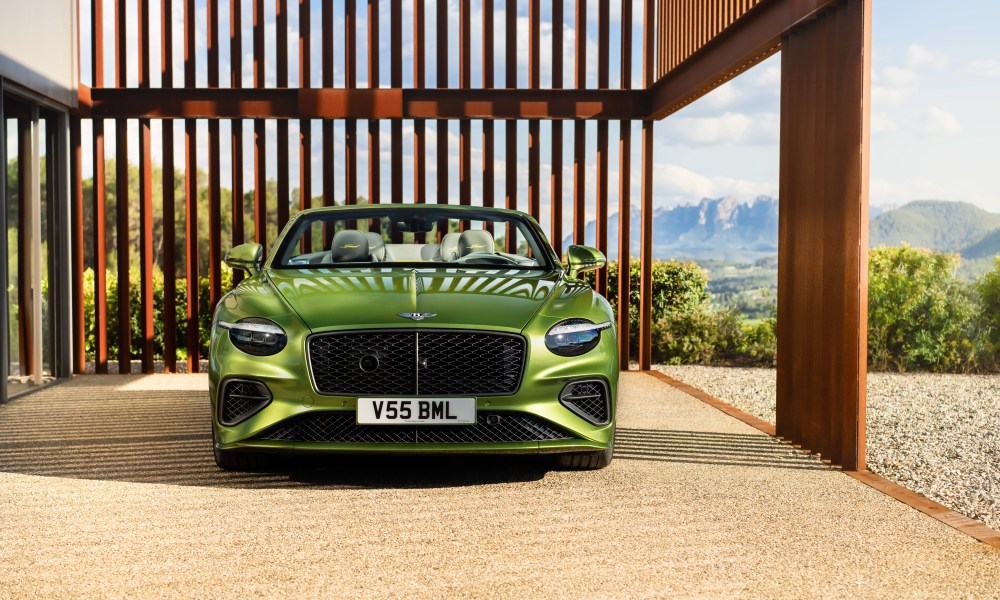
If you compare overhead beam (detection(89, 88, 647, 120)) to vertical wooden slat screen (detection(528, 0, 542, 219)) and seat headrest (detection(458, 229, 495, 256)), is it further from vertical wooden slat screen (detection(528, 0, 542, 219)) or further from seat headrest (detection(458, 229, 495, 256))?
seat headrest (detection(458, 229, 495, 256))

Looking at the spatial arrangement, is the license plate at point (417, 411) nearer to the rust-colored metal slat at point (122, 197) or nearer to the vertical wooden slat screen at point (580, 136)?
the vertical wooden slat screen at point (580, 136)

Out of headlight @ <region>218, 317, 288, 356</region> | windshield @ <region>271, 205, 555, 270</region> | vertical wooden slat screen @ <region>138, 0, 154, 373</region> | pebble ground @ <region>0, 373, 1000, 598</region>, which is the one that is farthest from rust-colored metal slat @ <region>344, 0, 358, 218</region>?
headlight @ <region>218, 317, 288, 356</region>

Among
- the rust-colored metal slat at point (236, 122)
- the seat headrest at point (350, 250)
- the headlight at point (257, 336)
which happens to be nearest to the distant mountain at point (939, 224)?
the rust-colored metal slat at point (236, 122)

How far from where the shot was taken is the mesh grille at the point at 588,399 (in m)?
4.77

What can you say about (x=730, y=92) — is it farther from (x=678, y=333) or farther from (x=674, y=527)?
(x=674, y=527)

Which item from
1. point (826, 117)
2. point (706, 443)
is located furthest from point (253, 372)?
point (826, 117)

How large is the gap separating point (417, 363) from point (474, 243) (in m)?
1.75

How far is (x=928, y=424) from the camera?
8.03m

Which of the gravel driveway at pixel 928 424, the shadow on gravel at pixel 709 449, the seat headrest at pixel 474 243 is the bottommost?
the gravel driveway at pixel 928 424

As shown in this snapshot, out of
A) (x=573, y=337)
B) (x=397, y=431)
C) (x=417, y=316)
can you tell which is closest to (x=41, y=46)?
(x=417, y=316)

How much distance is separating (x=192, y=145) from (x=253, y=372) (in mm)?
6274

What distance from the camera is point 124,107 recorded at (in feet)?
33.2

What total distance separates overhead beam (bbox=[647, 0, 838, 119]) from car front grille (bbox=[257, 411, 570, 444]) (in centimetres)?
317

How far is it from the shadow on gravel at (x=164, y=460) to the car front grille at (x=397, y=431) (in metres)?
0.41
